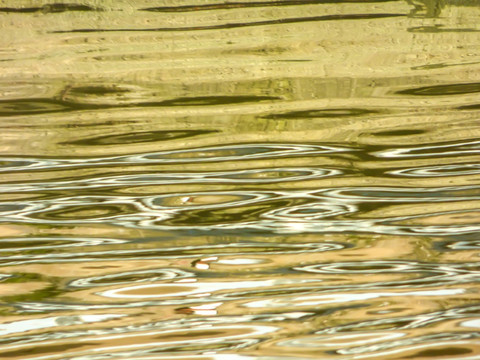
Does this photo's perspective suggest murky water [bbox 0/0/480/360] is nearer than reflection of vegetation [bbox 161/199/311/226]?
Yes

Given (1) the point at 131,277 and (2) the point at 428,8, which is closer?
(1) the point at 131,277

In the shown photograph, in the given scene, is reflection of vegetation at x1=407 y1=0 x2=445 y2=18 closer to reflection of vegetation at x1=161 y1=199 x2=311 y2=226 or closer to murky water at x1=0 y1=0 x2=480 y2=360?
murky water at x1=0 y1=0 x2=480 y2=360

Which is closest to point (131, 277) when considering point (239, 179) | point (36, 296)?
point (36, 296)

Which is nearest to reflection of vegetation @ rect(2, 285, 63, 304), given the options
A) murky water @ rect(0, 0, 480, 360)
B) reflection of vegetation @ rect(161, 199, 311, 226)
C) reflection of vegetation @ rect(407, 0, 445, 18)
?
murky water @ rect(0, 0, 480, 360)

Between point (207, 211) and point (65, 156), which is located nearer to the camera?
point (207, 211)

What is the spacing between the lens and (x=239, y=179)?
3.85 feet

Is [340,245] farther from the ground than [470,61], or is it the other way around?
[470,61]

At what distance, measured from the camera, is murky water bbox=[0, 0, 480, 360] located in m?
0.84

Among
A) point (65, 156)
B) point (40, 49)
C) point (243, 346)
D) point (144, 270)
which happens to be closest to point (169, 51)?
point (40, 49)

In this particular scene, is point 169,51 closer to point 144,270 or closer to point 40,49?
point 40,49

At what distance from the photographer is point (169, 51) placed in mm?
1631

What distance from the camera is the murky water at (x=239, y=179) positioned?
842 mm

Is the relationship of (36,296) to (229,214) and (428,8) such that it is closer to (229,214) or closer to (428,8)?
(229,214)

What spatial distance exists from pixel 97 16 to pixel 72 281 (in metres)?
0.99
